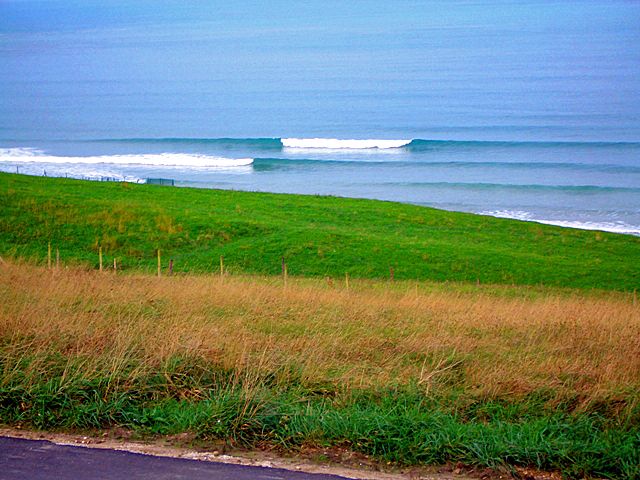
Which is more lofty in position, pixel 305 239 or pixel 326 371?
pixel 326 371

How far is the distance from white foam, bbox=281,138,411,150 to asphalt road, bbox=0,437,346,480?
87505 millimetres

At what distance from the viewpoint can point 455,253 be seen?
3166cm

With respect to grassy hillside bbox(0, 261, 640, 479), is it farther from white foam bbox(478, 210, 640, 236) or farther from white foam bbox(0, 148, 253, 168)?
white foam bbox(0, 148, 253, 168)

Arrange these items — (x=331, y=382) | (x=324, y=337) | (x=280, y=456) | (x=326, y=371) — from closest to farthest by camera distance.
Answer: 1. (x=280, y=456)
2. (x=331, y=382)
3. (x=326, y=371)
4. (x=324, y=337)

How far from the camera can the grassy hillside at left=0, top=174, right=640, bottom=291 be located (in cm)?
2895

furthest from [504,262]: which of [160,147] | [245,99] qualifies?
[245,99]

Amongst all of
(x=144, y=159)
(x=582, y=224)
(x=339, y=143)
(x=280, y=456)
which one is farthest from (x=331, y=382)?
(x=339, y=143)

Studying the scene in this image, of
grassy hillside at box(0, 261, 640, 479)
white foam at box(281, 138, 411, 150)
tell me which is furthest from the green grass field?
white foam at box(281, 138, 411, 150)

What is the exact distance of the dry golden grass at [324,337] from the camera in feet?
24.6

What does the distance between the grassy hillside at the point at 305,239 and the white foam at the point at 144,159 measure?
117ft

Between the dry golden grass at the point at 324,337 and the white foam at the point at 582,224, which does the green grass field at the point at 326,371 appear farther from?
the white foam at the point at 582,224

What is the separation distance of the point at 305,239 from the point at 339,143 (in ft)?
211

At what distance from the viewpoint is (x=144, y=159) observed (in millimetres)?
82062

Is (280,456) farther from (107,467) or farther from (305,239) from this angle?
(305,239)
